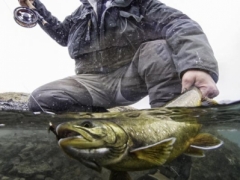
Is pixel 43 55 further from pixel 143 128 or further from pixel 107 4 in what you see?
pixel 143 128

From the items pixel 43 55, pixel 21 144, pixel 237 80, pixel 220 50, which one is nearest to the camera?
pixel 220 50

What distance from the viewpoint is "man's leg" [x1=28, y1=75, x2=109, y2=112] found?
2.79 m

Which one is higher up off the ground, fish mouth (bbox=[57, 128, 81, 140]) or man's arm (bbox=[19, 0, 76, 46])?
man's arm (bbox=[19, 0, 76, 46])

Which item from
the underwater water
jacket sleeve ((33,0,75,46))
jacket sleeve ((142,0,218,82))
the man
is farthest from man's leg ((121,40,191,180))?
the underwater water

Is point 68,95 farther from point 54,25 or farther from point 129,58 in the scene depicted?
point 54,25

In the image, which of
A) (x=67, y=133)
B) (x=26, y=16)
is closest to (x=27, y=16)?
(x=26, y=16)

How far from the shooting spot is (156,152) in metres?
2.08

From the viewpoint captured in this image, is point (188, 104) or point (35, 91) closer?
point (35, 91)

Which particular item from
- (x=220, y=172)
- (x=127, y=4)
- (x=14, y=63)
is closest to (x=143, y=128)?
(x=127, y=4)

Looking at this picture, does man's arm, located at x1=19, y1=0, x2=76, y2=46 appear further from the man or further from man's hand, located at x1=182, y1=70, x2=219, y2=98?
man's hand, located at x1=182, y1=70, x2=219, y2=98

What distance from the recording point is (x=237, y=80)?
293 cm

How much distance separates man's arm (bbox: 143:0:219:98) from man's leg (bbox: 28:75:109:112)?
1.04 m

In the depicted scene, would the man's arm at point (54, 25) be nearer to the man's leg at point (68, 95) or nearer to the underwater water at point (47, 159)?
the man's leg at point (68, 95)

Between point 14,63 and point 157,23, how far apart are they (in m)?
1.91
